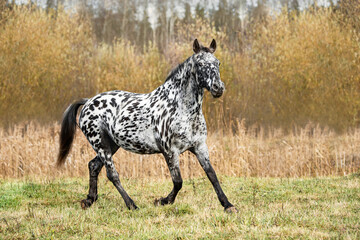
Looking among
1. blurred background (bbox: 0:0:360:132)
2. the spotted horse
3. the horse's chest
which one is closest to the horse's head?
the spotted horse

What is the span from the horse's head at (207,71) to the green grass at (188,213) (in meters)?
1.50

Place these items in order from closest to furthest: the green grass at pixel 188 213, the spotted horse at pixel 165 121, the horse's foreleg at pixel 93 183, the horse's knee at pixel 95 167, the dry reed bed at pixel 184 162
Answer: the green grass at pixel 188 213, the spotted horse at pixel 165 121, the horse's foreleg at pixel 93 183, the horse's knee at pixel 95 167, the dry reed bed at pixel 184 162

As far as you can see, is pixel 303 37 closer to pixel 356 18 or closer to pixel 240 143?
pixel 356 18

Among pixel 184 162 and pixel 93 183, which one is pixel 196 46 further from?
pixel 184 162

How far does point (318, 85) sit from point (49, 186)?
12.5m

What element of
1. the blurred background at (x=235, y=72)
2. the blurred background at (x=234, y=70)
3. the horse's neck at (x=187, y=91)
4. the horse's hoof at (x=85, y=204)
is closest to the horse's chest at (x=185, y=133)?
the horse's neck at (x=187, y=91)

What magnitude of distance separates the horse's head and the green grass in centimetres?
150

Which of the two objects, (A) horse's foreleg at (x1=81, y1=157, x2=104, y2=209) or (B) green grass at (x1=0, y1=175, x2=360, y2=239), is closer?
(B) green grass at (x1=0, y1=175, x2=360, y2=239)

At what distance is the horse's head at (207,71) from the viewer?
4.92m

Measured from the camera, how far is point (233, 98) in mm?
15477

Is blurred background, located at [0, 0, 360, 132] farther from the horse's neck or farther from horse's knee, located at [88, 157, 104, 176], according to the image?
the horse's neck

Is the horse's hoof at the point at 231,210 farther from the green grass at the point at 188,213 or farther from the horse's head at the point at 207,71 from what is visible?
the horse's head at the point at 207,71

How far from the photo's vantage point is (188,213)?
5250 mm

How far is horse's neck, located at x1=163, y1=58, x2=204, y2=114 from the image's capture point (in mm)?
5363
